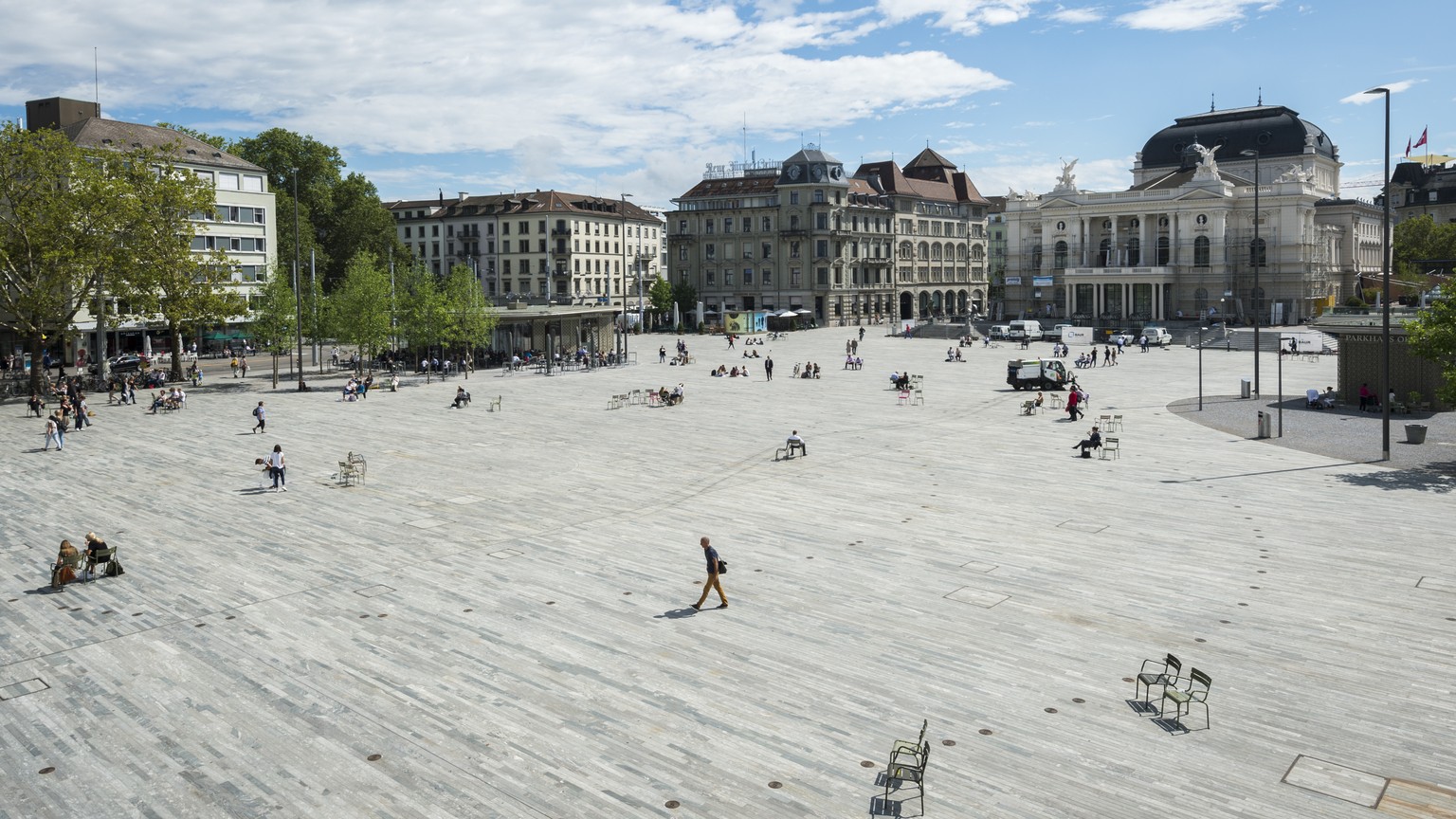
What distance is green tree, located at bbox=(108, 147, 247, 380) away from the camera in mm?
51375

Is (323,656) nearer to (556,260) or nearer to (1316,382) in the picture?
(1316,382)

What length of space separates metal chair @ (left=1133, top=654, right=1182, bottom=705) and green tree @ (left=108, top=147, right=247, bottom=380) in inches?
1994

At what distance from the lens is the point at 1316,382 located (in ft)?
179

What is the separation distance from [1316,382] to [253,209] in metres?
73.8

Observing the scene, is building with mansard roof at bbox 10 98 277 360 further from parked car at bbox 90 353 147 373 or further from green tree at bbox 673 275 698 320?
green tree at bbox 673 275 698 320

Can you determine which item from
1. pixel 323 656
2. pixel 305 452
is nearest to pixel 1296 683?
pixel 323 656

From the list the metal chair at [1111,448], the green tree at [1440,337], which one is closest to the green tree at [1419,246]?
the green tree at [1440,337]

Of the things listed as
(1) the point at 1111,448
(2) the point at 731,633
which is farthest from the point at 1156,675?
(1) the point at 1111,448

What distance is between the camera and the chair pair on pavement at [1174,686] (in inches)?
521

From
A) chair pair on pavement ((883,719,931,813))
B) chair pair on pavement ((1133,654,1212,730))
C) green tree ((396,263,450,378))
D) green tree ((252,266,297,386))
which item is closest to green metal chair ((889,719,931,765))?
chair pair on pavement ((883,719,931,813))

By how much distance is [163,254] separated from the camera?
5231 cm

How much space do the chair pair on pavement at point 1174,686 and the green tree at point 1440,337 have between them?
803 inches

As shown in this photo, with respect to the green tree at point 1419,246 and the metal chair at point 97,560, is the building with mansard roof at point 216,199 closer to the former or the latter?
the metal chair at point 97,560

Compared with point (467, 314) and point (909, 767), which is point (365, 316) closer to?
point (467, 314)
